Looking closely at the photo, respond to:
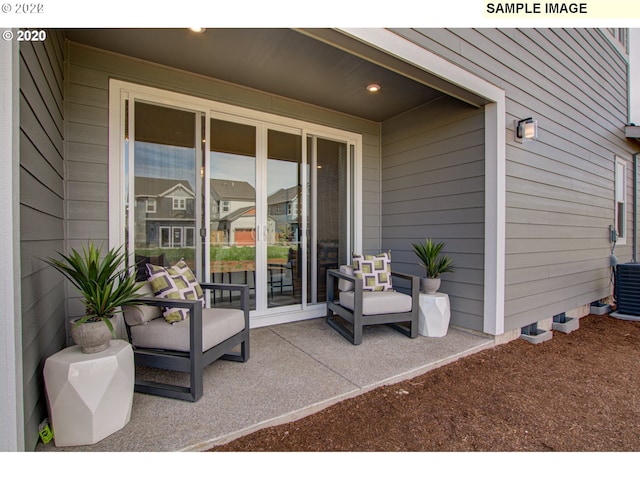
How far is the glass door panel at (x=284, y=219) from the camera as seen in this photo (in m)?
3.73

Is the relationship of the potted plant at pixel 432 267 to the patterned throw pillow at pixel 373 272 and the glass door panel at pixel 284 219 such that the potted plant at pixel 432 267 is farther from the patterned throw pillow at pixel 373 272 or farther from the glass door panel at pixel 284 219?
the glass door panel at pixel 284 219

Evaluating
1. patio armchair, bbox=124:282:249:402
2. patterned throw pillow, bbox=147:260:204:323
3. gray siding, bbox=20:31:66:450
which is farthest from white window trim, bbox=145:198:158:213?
patio armchair, bbox=124:282:249:402

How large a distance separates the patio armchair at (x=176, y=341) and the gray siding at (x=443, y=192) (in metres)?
2.53

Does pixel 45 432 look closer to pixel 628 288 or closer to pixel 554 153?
pixel 554 153

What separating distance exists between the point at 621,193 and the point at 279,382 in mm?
6931

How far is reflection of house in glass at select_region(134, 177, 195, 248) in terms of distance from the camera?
2957 millimetres

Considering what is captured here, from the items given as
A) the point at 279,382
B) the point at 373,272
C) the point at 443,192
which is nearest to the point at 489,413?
the point at 279,382

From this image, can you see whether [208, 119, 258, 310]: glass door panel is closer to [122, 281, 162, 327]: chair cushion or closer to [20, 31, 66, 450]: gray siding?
[122, 281, 162, 327]: chair cushion

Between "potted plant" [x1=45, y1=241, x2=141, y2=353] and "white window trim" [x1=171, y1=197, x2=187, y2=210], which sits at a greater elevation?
"white window trim" [x1=171, y1=197, x2=187, y2=210]

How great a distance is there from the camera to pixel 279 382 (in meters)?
2.23

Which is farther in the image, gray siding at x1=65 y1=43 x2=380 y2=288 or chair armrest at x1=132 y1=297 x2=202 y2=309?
gray siding at x1=65 y1=43 x2=380 y2=288

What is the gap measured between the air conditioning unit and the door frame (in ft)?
12.8
